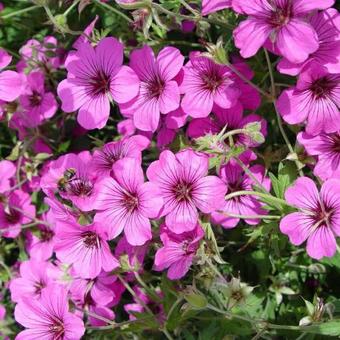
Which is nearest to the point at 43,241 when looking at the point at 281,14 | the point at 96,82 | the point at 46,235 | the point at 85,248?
the point at 46,235

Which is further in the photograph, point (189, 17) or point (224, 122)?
point (224, 122)

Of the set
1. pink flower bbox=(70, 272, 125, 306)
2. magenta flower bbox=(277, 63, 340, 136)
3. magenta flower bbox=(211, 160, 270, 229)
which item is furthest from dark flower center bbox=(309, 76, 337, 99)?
pink flower bbox=(70, 272, 125, 306)

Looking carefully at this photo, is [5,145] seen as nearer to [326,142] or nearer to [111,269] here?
[111,269]

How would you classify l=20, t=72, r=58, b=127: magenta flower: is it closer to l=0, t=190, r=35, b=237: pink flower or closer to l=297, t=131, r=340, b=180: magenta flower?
l=0, t=190, r=35, b=237: pink flower

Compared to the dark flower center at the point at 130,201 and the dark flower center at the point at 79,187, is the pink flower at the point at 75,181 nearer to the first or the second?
the dark flower center at the point at 79,187

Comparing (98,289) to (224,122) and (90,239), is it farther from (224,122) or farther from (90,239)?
(224,122)

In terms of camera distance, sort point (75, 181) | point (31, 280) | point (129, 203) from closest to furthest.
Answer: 1. point (129, 203)
2. point (75, 181)
3. point (31, 280)

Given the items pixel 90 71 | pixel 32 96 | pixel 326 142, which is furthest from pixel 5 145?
pixel 326 142
